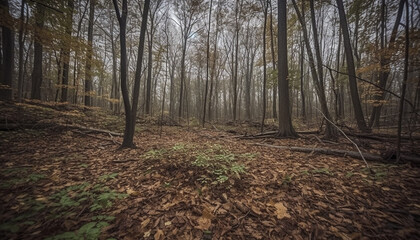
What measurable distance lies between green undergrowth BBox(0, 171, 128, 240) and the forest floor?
12 mm

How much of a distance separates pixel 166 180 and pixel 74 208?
1430 mm

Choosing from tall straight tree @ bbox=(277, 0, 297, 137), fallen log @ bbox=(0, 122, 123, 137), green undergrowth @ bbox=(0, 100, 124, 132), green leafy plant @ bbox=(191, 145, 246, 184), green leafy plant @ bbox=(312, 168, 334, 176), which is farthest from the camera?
tall straight tree @ bbox=(277, 0, 297, 137)

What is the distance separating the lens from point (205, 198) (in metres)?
2.47

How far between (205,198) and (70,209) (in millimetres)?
2061

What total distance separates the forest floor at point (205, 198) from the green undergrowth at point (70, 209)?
1 cm

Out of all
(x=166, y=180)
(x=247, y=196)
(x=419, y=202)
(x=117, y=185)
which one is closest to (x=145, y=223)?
(x=166, y=180)

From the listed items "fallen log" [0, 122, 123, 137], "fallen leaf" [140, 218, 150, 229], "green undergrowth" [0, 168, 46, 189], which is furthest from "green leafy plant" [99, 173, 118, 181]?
"fallen log" [0, 122, 123, 137]

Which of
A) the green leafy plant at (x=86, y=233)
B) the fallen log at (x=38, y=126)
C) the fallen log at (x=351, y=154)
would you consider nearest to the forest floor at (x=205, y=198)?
the green leafy plant at (x=86, y=233)

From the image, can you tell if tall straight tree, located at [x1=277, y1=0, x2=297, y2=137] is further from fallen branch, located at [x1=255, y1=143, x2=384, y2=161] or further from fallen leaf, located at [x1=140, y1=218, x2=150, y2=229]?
fallen leaf, located at [x1=140, y1=218, x2=150, y2=229]

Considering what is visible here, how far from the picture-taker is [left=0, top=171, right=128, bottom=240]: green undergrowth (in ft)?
5.99

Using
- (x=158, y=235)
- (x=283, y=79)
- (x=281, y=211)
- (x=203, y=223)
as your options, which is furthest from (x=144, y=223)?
(x=283, y=79)

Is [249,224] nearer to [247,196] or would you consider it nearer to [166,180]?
[247,196]

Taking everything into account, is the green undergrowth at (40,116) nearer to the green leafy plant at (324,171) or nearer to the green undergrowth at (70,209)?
the green undergrowth at (70,209)

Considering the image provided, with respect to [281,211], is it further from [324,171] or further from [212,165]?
[324,171]
